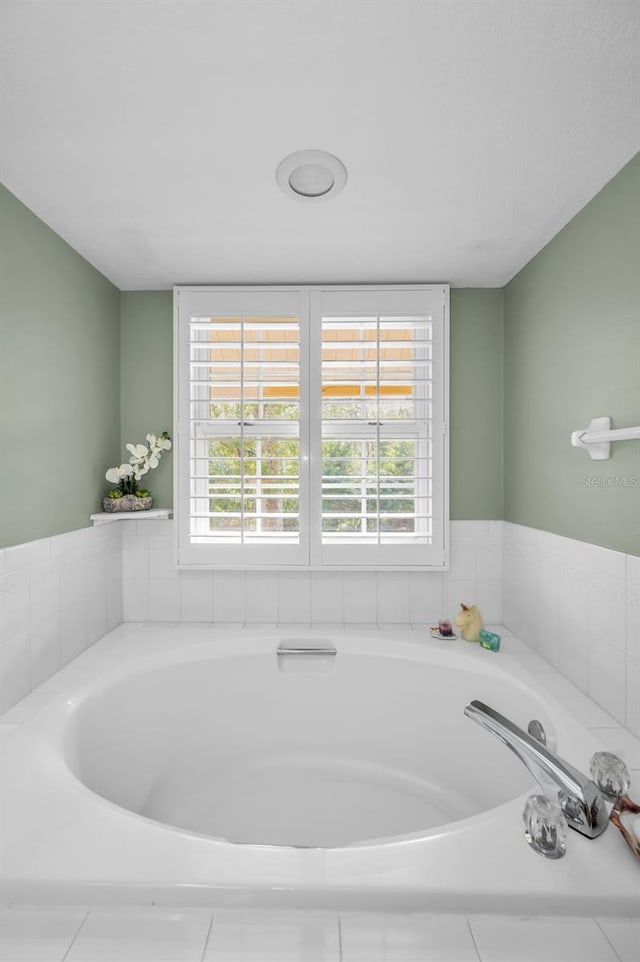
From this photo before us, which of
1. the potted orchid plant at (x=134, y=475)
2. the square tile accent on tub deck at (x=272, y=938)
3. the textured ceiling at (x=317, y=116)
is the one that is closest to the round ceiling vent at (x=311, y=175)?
the textured ceiling at (x=317, y=116)

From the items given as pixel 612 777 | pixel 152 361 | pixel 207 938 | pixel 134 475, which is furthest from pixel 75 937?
pixel 152 361

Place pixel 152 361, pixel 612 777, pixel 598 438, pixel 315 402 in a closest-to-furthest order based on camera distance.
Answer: pixel 612 777 → pixel 598 438 → pixel 315 402 → pixel 152 361

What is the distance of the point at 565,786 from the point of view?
3.18 ft

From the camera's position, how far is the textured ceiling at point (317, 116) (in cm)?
95

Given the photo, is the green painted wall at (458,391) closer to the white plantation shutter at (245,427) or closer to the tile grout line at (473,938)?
the white plantation shutter at (245,427)

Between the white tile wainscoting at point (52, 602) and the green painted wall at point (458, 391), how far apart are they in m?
0.40

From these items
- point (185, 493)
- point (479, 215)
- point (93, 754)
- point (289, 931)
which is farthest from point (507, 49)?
point (93, 754)

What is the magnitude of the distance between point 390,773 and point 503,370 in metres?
1.73

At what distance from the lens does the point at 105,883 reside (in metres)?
0.86

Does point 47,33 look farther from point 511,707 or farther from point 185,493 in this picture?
point 511,707

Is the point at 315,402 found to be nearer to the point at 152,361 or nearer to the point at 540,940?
the point at 152,361

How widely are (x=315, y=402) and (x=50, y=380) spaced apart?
1020mm

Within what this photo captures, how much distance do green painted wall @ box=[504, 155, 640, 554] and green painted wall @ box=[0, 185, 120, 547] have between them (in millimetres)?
1745

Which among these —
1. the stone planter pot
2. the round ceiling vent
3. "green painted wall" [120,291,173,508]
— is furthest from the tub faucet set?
"green painted wall" [120,291,173,508]
